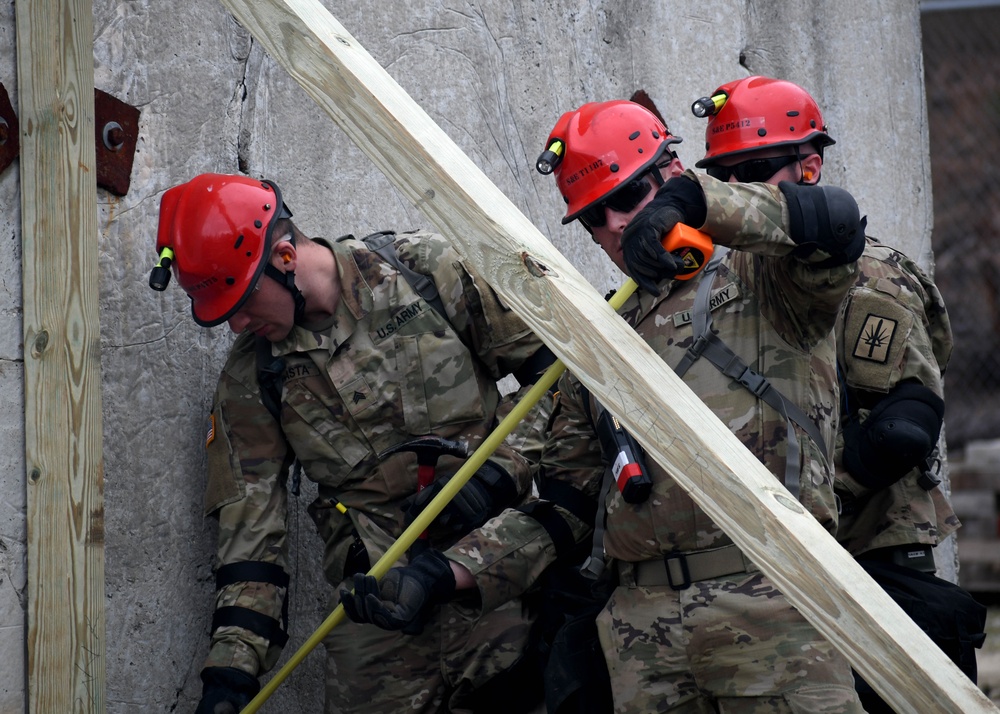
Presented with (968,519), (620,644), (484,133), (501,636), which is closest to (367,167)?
(484,133)

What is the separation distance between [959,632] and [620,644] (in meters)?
1.03

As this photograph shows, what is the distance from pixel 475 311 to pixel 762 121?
0.99 meters

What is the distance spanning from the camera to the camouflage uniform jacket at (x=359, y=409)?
127 inches

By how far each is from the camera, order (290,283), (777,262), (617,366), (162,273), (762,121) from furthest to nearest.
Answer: (762,121)
(290,283)
(162,273)
(777,262)
(617,366)

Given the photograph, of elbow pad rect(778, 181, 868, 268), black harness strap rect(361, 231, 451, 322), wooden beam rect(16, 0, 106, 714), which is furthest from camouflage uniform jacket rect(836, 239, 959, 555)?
wooden beam rect(16, 0, 106, 714)

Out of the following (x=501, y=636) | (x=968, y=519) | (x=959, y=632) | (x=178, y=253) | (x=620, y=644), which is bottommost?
(x=968, y=519)

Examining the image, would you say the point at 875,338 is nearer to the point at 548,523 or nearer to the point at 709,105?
the point at 709,105

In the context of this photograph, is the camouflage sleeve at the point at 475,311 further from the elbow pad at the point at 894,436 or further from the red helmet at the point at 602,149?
the elbow pad at the point at 894,436

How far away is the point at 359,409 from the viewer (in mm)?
3227

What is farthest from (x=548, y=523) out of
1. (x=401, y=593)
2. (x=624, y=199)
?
(x=624, y=199)

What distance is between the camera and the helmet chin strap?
3145 millimetres

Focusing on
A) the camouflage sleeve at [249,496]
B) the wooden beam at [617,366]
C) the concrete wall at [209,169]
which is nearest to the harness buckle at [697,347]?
the wooden beam at [617,366]

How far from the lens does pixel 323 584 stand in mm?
3727

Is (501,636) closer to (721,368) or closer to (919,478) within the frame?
(721,368)
